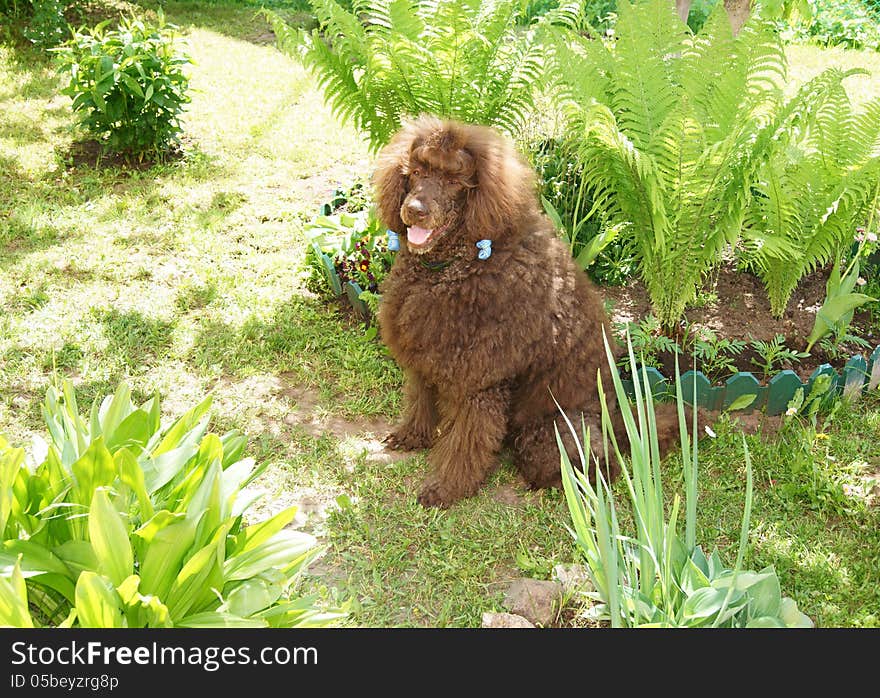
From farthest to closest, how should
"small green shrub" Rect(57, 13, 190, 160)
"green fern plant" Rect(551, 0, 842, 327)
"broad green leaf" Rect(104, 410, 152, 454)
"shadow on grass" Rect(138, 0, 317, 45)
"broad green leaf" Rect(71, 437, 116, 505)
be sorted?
1. "shadow on grass" Rect(138, 0, 317, 45)
2. "small green shrub" Rect(57, 13, 190, 160)
3. "green fern plant" Rect(551, 0, 842, 327)
4. "broad green leaf" Rect(104, 410, 152, 454)
5. "broad green leaf" Rect(71, 437, 116, 505)

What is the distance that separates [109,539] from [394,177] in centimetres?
160

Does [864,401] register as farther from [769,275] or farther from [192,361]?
[192,361]

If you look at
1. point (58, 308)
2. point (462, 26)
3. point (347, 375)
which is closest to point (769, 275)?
point (462, 26)

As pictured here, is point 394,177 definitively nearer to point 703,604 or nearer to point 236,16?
point 703,604

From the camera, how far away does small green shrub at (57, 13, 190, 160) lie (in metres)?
5.46

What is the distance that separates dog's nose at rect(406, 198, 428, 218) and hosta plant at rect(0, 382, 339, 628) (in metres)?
1.00

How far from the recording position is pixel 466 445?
125 inches

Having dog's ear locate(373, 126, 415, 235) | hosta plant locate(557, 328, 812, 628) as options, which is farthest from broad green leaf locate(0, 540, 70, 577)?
dog's ear locate(373, 126, 415, 235)

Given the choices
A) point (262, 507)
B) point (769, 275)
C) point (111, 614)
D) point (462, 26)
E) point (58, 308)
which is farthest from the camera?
point (58, 308)

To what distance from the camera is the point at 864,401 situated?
150 inches

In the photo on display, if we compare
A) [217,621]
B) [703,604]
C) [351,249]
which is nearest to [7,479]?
[217,621]

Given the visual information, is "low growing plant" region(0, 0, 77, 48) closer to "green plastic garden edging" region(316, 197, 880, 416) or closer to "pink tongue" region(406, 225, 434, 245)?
"pink tongue" region(406, 225, 434, 245)

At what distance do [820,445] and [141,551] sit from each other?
288cm

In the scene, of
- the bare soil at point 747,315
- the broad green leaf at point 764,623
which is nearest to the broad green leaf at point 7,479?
the broad green leaf at point 764,623
